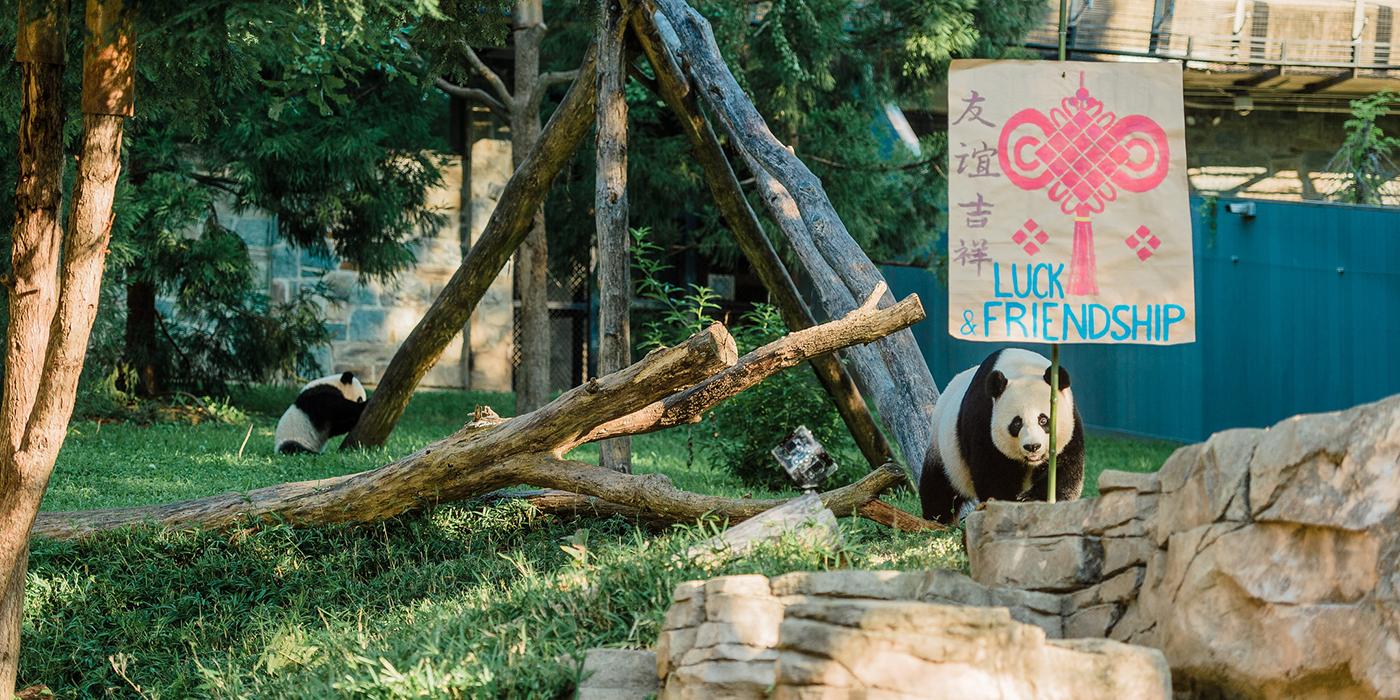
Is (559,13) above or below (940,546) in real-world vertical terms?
above

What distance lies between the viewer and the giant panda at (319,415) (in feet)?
32.8

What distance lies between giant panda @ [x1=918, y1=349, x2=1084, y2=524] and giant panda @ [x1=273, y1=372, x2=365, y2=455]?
5591mm

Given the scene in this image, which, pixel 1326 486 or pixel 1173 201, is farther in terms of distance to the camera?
pixel 1173 201

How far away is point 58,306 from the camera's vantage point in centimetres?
→ 492

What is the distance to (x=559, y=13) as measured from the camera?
14375mm

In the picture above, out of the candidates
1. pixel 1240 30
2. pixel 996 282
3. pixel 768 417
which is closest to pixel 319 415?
pixel 768 417

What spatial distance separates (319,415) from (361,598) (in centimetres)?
475

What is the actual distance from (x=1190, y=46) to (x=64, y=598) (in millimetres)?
12618

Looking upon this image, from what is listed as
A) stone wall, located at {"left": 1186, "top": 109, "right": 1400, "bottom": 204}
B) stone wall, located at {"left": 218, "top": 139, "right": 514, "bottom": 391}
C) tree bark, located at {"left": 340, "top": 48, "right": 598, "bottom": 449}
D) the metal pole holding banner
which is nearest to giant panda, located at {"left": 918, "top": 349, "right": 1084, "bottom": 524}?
the metal pole holding banner

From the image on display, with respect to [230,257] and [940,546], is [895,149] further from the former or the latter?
[940,546]

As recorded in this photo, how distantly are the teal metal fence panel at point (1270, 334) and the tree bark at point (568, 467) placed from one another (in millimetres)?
6503

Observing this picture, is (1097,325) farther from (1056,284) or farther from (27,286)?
(27,286)

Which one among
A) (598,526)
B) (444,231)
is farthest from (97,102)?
(444,231)

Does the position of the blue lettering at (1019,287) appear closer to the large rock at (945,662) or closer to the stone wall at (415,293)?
the large rock at (945,662)
